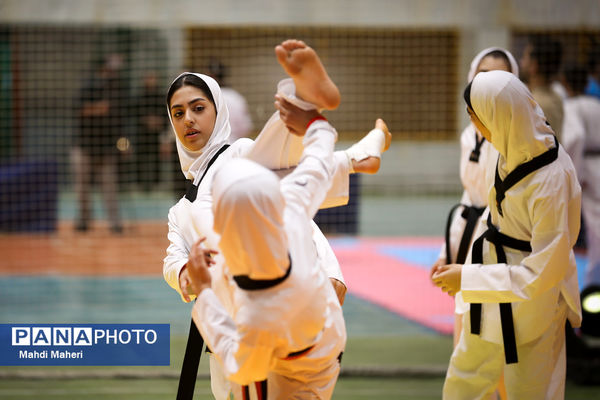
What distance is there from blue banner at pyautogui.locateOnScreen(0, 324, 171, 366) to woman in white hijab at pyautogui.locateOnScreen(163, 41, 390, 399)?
508 mm

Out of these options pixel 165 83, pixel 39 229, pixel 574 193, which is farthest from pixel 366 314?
pixel 165 83

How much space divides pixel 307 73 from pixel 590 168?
498 centimetres

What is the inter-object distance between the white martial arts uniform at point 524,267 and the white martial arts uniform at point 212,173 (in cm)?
59

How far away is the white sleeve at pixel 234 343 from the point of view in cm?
196

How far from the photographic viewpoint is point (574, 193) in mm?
2586

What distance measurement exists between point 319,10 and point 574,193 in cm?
1141

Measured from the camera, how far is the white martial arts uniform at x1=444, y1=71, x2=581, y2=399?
99.2 inches

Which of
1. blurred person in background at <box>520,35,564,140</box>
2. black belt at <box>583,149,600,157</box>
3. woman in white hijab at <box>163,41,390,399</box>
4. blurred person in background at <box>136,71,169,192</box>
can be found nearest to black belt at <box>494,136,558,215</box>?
woman in white hijab at <box>163,41,390,399</box>

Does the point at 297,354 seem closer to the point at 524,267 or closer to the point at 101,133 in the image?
the point at 524,267

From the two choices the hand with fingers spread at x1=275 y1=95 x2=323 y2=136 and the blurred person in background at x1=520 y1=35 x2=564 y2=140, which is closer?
the hand with fingers spread at x1=275 y1=95 x2=323 y2=136

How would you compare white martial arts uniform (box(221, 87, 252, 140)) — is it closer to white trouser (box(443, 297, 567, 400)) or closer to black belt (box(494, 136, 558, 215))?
white trouser (box(443, 297, 567, 400))

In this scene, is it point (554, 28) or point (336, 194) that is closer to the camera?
point (336, 194)

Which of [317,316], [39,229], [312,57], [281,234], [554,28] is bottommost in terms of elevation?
[39,229]

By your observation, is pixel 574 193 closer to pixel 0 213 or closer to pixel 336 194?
Result: pixel 336 194
